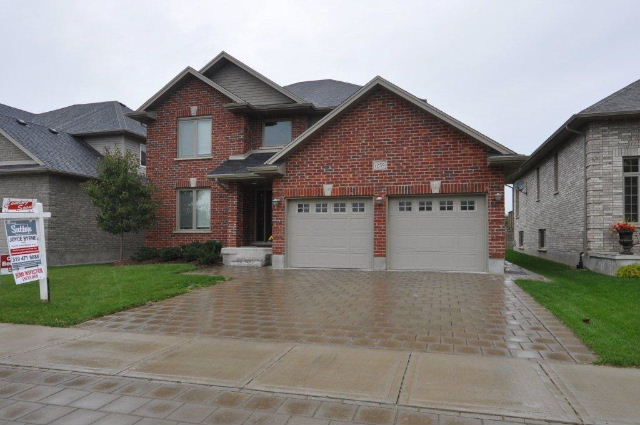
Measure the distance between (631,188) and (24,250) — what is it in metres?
15.9

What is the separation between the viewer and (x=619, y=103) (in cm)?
1363

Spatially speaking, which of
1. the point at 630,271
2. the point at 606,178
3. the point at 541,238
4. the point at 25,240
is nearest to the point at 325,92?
the point at 606,178

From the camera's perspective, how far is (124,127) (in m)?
22.0

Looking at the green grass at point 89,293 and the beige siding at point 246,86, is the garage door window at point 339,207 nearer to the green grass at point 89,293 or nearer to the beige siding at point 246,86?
the green grass at point 89,293

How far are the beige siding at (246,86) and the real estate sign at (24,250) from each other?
1186 cm

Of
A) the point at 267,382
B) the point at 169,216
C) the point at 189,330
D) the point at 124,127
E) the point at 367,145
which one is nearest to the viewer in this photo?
the point at 267,382

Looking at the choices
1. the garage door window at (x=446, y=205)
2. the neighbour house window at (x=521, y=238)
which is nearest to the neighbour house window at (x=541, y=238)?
the neighbour house window at (x=521, y=238)

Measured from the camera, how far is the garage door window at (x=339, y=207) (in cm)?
1455

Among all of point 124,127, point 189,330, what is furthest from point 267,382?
point 124,127

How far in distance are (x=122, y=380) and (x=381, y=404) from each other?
101 inches

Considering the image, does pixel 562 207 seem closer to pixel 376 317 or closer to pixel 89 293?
pixel 376 317

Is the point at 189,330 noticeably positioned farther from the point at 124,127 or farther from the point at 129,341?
the point at 124,127

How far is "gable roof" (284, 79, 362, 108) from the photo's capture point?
1922 centimetres

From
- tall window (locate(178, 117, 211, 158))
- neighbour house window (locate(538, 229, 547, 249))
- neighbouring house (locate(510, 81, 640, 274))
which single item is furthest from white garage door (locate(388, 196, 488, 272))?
neighbour house window (locate(538, 229, 547, 249))
